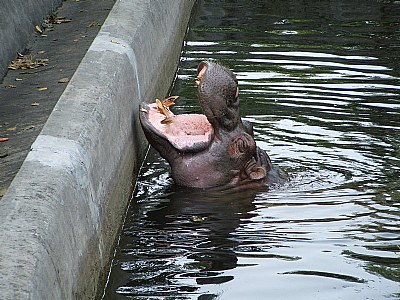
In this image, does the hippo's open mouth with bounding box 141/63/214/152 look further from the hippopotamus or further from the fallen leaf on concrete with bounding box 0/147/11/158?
the fallen leaf on concrete with bounding box 0/147/11/158

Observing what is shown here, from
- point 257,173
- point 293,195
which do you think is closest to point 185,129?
point 257,173

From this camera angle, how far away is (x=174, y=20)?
10625 millimetres

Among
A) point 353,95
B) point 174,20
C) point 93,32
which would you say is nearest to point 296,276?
point 353,95

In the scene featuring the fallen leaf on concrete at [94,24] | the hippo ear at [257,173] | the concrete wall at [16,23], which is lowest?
the hippo ear at [257,173]

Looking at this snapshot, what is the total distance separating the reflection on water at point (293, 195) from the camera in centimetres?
538

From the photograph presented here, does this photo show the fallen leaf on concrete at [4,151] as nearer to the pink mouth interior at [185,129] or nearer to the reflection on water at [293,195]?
the reflection on water at [293,195]

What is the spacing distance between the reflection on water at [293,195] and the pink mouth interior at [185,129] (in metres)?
0.32

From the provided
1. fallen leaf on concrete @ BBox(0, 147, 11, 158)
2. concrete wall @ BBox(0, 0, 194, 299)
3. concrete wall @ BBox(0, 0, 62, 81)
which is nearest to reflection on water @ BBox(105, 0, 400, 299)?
concrete wall @ BBox(0, 0, 194, 299)

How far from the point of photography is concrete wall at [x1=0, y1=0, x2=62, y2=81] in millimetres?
8602

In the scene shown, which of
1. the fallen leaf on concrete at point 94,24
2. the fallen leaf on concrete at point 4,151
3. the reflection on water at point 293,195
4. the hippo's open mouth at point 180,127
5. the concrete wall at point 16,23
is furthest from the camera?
the fallen leaf on concrete at point 94,24

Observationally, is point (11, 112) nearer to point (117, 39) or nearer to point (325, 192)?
point (117, 39)

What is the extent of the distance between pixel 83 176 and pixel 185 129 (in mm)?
1705

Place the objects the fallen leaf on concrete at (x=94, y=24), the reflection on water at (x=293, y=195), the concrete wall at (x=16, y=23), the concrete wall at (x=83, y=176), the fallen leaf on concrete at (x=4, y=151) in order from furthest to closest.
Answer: the fallen leaf on concrete at (x=94, y=24) < the concrete wall at (x=16, y=23) < the fallen leaf on concrete at (x=4, y=151) < the reflection on water at (x=293, y=195) < the concrete wall at (x=83, y=176)

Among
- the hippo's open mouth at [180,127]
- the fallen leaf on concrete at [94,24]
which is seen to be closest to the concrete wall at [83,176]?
the hippo's open mouth at [180,127]
